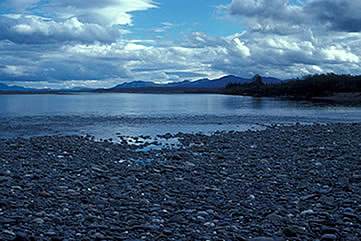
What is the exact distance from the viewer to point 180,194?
40.3 feet

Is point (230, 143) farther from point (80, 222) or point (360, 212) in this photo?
point (80, 222)

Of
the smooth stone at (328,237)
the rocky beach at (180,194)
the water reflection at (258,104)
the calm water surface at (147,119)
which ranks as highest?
the water reflection at (258,104)

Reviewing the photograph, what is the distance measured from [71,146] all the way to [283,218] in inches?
624

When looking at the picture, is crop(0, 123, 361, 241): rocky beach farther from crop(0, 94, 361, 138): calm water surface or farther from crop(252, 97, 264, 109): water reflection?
crop(252, 97, 264, 109): water reflection

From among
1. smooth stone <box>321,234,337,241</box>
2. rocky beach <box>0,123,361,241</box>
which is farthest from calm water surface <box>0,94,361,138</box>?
smooth stone <box>321,234,337,241</box>

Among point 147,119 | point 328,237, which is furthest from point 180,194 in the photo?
point 147,119

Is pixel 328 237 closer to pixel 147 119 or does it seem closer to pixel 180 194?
pixel 180 194

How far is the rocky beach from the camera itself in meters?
8.95

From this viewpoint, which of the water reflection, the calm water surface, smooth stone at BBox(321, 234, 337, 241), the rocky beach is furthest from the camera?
the water reflection

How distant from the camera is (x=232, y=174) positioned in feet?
50.1

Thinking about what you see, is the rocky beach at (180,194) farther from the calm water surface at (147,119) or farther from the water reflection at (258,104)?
the water reflection at (258,104)

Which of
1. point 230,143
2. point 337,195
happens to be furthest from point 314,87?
point 337,195

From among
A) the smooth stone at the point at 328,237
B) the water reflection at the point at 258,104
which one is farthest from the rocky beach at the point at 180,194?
the water reflection at the point at 258,104

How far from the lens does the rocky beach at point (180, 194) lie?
895 centimetres
